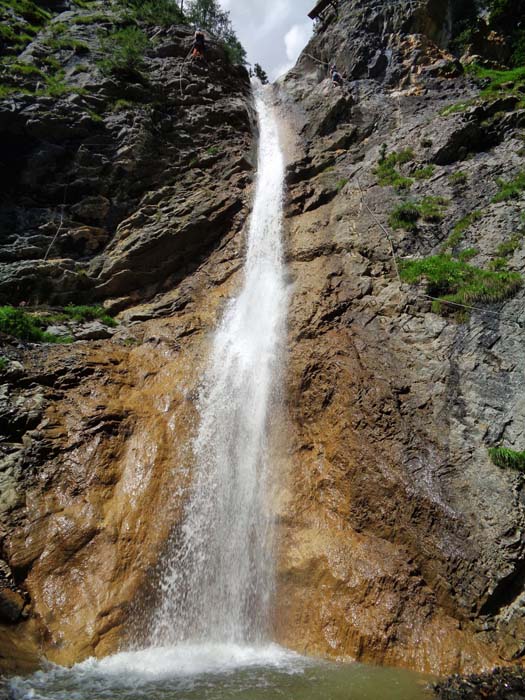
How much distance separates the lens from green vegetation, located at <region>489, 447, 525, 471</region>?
7.16m

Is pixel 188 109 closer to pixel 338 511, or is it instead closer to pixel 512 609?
pixel 338 511

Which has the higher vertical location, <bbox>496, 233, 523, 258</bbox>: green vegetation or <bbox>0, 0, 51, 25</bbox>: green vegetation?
<bbox>0, 0, 51, 25</bbox>: green vegetation

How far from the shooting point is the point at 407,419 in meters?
8.59

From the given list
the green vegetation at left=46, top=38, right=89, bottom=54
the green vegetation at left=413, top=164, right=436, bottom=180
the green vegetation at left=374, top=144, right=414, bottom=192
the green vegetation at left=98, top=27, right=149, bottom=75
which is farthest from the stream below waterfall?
the green vegetation at left=46, top=38, right=89, bottom=54

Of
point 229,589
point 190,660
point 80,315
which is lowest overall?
point 190,660

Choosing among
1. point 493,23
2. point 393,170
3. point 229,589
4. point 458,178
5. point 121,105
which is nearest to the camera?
point 229,589

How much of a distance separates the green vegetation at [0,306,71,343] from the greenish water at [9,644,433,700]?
835 cm

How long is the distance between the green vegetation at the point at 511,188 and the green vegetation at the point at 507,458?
744cm

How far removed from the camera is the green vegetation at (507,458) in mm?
7156

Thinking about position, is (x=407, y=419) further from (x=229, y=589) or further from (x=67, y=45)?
(x=67, y=45)

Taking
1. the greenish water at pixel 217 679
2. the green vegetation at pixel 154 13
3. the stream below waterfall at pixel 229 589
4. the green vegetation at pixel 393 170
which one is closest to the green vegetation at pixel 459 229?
the green vegetation at pixel 393 170

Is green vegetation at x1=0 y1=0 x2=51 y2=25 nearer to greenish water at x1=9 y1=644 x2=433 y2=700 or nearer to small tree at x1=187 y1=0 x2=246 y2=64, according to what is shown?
small tree at x1=187 y1=0 x2=246 y2=64

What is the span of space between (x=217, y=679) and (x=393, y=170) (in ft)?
49.2

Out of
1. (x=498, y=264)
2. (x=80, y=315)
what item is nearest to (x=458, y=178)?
(x=498, y=264)
